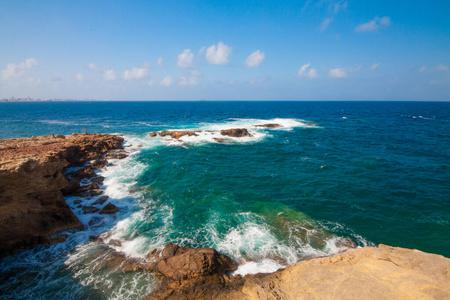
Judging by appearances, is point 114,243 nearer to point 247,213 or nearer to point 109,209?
point 109,209

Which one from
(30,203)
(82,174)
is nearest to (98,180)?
(82,174)

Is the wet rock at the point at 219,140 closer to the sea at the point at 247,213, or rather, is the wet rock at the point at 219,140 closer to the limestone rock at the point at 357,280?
the sea at the point at 247,213

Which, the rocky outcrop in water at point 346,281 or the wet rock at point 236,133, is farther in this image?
the wet rock at point 236,133

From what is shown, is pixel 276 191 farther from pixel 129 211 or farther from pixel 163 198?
pixel 129 211

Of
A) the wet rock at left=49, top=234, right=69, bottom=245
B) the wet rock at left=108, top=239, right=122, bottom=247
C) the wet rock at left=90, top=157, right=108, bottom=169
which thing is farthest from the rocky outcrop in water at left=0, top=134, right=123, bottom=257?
the wet rock at left=90, top=157, right=108, bottom=169

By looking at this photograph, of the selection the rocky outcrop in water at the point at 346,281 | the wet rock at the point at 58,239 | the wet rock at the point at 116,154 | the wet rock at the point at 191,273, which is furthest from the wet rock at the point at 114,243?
the wet rock at the point at 116,154
